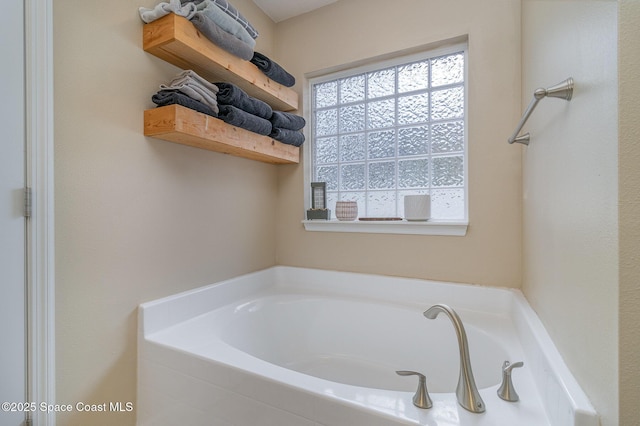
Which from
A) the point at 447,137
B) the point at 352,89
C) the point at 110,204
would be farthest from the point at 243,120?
the point at 447,137

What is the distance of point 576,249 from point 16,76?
1801 millimetres

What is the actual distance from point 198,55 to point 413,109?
4.35ft

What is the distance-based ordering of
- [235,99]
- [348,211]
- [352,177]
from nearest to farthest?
1. [235,99]
2. [348,211]
3. [352,177]

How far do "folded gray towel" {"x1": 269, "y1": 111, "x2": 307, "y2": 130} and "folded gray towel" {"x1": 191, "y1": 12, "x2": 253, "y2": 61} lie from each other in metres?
0.35

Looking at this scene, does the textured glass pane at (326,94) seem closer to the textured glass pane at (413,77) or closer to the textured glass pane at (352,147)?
the textured glass pane at (352,147)

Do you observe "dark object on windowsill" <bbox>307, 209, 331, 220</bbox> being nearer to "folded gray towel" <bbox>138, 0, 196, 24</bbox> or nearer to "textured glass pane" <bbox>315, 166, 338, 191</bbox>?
"textured glass pane" <bbox>315, 166, 338, 191</bbox>

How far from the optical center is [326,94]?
2.22 meters

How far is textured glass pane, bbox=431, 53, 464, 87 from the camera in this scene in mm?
1784

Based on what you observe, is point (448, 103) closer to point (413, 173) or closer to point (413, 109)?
point (413, 109)

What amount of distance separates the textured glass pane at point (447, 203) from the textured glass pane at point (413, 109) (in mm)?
495

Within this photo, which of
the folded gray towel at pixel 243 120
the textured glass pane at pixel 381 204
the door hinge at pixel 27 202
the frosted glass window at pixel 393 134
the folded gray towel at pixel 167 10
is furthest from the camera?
the textured glass pane at pixel 381 204

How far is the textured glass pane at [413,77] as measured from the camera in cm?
189

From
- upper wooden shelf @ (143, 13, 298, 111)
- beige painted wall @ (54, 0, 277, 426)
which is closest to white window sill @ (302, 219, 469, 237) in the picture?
beige painted wall @ (54, 0, 277, 426)

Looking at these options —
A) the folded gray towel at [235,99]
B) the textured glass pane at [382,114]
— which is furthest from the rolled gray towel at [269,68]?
the textured glass pane at [382,114]
